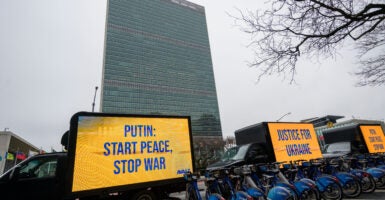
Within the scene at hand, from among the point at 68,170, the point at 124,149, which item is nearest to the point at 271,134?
the point at 124,149

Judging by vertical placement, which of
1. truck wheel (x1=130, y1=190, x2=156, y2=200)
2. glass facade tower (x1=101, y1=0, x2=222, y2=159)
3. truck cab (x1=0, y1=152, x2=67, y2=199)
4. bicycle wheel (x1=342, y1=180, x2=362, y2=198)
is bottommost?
bicycle wheel (x1=342, y1=180, x2=362, y2=198)

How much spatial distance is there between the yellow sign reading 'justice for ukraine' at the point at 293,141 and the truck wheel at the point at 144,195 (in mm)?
5567

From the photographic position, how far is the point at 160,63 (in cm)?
11494

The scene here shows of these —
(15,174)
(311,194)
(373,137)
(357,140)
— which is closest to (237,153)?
(311,194)

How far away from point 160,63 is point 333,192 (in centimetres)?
11398

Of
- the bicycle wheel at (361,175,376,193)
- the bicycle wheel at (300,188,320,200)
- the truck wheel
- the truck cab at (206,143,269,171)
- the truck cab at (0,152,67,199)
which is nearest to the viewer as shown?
the bicycle wheel at (300,188,320,200)

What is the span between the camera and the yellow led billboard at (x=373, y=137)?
12.4 m

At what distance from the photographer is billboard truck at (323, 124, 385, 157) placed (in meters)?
11.8

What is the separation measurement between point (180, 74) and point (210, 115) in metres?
29.4

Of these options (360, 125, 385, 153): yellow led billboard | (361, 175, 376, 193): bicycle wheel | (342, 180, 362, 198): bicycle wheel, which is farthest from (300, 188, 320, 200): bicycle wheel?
A: (360, 125, 385, 153): yellow led billboard

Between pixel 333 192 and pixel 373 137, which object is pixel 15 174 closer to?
pixel 333 192

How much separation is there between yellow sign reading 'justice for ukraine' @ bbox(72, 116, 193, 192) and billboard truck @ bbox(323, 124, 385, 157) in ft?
33.0

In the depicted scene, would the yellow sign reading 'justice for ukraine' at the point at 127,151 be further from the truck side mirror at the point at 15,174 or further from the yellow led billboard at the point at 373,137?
the yellow led billboard at the point at 373,137

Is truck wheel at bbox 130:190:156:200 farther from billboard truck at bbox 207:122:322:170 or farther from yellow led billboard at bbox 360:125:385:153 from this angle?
yellow led billboard at bbox 360:125:385:153
